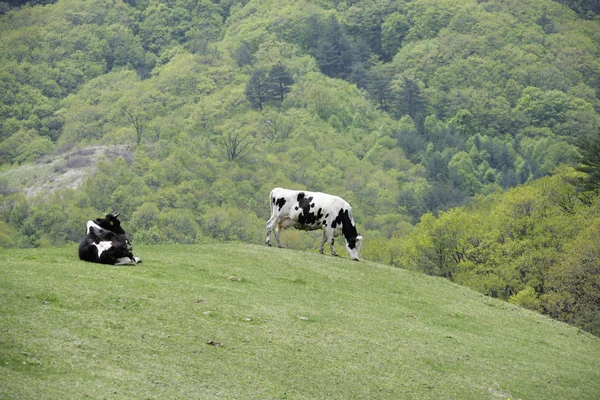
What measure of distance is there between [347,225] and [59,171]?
524 ft

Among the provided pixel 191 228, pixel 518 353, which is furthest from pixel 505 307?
pixel 191 228

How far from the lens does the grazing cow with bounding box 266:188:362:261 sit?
32.8 metres

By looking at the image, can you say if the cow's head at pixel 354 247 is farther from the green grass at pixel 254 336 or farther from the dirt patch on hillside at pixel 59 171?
the dirt patch on hillside at pixel 59 171

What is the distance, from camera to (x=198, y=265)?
2644 cm

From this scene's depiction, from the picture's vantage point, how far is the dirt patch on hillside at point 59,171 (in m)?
175

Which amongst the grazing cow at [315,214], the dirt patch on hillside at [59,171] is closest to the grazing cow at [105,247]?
the grazing cow at [315,214]

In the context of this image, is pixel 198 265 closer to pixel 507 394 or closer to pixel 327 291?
pixel 327 291

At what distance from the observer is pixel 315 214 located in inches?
1289

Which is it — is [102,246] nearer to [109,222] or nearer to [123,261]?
[123,261]

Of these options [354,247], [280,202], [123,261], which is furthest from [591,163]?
[123,261]

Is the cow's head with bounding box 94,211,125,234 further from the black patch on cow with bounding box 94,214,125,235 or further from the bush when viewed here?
the bush

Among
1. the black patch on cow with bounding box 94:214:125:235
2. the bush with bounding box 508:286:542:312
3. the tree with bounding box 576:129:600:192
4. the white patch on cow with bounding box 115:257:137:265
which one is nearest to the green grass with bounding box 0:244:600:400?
the white patch on cow with bounding box 115:257:137:265

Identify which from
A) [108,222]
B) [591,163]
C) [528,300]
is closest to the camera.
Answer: [108,222]

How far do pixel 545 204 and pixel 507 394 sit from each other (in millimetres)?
52181
